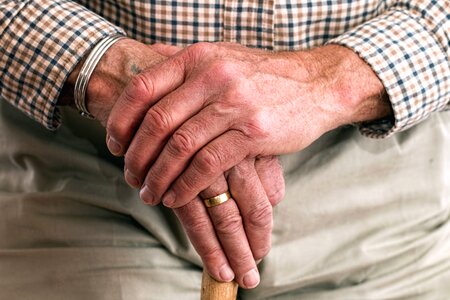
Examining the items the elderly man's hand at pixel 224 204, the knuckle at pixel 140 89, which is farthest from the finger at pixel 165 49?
the knuckle at pixel 140 89

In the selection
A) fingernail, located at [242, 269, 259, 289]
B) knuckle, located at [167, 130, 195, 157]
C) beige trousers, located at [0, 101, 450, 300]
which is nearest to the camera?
knuckle, located at [167, 130, 195, 157]

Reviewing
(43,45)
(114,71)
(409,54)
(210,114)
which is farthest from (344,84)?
(43,45)

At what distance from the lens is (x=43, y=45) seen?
121 cm

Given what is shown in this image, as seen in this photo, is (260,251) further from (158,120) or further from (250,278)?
(158,120)

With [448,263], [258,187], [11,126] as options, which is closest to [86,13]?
[11,126]

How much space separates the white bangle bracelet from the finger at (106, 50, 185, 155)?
91 mm

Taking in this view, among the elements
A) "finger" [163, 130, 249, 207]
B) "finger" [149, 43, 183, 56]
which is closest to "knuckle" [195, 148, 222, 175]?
"finger" [163, 130, 249, 207]

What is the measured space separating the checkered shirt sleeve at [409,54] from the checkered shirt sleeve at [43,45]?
1.24 feet

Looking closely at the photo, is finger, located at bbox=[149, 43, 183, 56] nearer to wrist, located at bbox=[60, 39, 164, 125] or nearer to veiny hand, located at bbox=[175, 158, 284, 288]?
wrist, located at bbox=[60, 39, 164, 125]

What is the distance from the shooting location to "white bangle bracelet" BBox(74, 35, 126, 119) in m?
1.18

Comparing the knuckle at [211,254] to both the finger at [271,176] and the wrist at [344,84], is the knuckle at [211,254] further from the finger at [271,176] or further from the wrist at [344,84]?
the wrist at [344,84]

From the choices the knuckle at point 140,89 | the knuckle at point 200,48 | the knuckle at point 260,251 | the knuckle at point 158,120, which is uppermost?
the knuckle at point 200,48

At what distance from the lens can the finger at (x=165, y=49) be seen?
1200 millimetres

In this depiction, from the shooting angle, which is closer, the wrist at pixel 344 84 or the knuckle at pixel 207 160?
the knuckle at pixel 207 160
